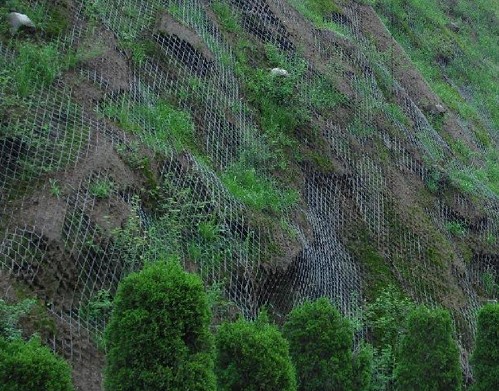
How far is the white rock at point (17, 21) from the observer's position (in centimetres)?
891

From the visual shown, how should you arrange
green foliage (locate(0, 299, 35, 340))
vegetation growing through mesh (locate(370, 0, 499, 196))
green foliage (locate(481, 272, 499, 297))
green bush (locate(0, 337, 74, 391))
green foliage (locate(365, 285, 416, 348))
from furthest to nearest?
1. vegetation growing through mesh (locate(370, 0, 499, 196))
2. green foliage (locate(481, 272, 499, 297))
3. green foliage (locate(365, 285, 416, 348))
4. green foliage (locate(0, 299, 35, 340))
5. green bush (locate(0, 337, 74, 391))

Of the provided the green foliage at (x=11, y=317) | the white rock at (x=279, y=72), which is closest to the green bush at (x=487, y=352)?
the green foliage at (x=11, y=317)

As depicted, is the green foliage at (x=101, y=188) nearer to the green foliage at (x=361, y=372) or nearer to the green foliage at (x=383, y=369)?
the green foliage at (x=361, y=372)

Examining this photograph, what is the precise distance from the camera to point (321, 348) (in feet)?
21.8

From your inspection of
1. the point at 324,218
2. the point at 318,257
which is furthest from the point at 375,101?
the point at 318,257

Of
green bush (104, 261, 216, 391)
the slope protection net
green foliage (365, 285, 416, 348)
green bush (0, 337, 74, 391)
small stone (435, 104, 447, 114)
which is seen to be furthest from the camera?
small stone (435, 104, 447, 114)

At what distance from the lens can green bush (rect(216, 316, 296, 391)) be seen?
18.9 ft

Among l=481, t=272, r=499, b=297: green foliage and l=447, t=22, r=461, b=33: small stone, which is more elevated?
l=481, t=272, r=499, b=297: green foliage

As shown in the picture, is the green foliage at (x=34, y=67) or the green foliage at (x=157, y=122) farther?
the green foliage at (x=157, y=122)

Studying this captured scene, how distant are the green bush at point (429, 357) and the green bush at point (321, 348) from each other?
64 centimetres

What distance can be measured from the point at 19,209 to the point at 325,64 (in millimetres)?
6957

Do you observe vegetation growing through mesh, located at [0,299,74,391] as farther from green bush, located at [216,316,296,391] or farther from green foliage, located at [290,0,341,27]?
green foliage, located at [290,0,341,27]

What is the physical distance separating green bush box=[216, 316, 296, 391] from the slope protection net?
1195 millimetres

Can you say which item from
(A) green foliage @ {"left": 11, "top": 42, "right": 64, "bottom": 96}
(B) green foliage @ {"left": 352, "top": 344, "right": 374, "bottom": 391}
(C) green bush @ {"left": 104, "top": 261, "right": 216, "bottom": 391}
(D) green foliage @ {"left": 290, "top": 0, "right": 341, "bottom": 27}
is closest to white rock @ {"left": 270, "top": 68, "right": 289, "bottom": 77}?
(D) green foliage @ {"left": 290, "top": 0, "right": 341, "bottom": 27}
